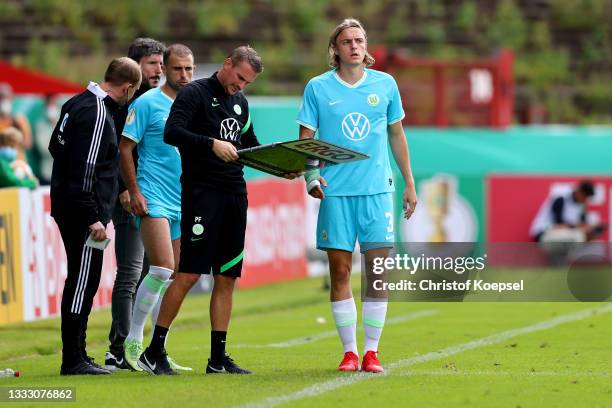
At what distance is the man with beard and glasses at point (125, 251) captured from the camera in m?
10.0

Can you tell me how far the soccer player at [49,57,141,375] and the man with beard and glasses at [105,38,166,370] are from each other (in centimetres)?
55

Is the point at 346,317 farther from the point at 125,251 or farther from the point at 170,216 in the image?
the point at 125,251

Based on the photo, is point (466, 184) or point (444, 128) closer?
point (466, 184)

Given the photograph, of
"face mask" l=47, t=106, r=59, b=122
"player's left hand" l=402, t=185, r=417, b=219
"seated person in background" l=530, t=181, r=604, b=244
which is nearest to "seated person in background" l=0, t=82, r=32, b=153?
"face mask" l=47, t=106, r=59, b=122

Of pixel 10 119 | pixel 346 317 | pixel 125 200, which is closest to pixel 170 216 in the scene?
pixel 125 200

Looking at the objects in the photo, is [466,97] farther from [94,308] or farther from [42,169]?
[94,308]

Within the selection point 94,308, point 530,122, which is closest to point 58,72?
point 530,122

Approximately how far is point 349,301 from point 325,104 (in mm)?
1221

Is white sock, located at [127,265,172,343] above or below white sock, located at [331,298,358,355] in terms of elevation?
above

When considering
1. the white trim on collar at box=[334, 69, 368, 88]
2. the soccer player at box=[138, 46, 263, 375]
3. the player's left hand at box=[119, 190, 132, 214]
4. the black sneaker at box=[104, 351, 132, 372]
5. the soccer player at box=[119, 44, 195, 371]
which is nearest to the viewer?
the soccer player at box=[138, 46, 263, 375]

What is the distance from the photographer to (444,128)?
2388cm

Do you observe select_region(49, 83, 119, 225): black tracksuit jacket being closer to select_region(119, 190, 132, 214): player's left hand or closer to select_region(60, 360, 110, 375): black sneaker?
select_region(119, 190, 132, 214): player's left hand

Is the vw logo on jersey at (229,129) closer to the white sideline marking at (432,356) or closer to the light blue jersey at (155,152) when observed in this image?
the light blue jersey at (155,152)

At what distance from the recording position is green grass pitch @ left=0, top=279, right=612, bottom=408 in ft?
26.7
